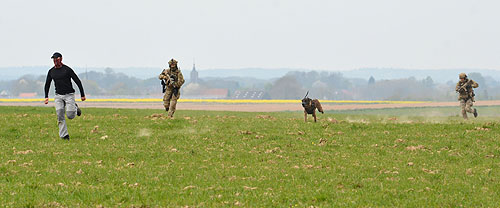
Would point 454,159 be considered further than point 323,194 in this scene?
Yes

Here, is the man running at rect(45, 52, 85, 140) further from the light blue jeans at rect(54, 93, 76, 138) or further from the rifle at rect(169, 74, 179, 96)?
the rifle at rect(169, 74, 179, 96)

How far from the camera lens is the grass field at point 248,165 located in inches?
435

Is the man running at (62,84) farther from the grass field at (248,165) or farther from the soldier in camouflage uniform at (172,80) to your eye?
the soldier in camouflage uniform at (172,80)

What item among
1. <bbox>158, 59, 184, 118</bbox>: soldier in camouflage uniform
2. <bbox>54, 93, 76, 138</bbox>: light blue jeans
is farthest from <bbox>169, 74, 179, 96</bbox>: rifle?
<bbox>54, 93, 76, 138</bbox>: light blue jeans

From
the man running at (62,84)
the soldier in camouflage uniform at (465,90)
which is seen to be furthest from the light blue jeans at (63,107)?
the soldier in camouflage uniform at (465,90)

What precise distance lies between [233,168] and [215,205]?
4.10m

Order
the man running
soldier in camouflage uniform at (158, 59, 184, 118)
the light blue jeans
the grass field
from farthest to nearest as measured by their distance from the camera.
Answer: soldier in camouflage uniform at (158, 59, 184, 118) → the light blue jeans → the man running → the grass field

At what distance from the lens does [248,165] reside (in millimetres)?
15023

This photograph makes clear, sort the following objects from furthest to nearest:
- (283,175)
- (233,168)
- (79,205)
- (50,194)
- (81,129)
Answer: (81,129)
(233,168)
(283,175)
(50,194)
(79,205)

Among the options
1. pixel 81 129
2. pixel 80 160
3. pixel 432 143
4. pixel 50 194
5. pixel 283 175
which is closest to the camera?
pixel 50 194

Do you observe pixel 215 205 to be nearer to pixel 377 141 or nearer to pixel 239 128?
pixel 377 141

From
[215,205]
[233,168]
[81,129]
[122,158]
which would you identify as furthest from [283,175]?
[81,129]

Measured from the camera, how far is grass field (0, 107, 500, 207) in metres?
11.0

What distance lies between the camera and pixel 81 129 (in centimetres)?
2203
